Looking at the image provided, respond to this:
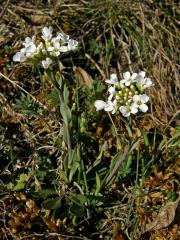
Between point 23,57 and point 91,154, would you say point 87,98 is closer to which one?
point 91,154

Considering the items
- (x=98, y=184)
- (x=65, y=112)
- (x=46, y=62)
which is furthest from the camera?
(x=98, y=184)

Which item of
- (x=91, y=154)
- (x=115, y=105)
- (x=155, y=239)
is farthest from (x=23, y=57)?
(x=155, y=239)

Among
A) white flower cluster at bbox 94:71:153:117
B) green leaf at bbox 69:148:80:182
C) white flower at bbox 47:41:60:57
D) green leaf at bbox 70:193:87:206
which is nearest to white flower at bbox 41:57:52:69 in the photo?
white flower at bbox 47:41:60:57

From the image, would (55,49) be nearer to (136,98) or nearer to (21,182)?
(136,98)

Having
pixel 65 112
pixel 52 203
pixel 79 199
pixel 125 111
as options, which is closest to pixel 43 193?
pixel 52 203

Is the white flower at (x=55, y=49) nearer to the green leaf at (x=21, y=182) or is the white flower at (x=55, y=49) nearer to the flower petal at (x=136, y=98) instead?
the flower petal at (x=136, y=98)

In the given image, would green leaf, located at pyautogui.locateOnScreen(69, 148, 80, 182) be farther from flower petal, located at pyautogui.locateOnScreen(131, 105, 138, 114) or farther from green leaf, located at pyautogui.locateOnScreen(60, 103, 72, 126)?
flower petal, located at pyautogui.locateOnScreen(131, 105, 138, 114)

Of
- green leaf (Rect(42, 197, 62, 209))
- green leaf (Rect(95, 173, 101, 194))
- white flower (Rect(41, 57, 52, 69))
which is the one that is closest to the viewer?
white flower (Rect(41, 57, 52, 69))

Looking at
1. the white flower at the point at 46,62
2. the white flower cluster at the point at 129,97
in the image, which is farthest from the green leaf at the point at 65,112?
the white flower at the point at 46,62
